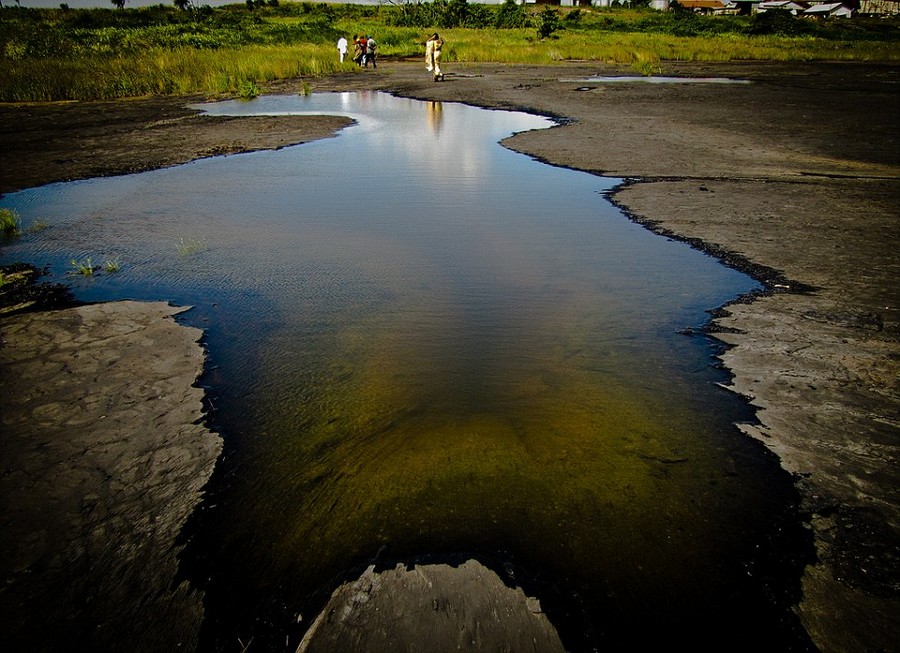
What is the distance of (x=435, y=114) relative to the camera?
12.8 m

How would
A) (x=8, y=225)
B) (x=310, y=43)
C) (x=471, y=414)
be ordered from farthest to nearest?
(x=310, y=43), (x=8, y=225), (x=471, y=414)

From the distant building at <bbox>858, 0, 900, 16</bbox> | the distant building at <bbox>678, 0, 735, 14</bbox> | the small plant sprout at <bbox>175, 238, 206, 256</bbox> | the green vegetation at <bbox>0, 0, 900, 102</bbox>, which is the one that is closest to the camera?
the small plant sprout at <bbox>175, 238, 206, 256</bbox>

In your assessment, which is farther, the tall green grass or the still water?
the tall green grass

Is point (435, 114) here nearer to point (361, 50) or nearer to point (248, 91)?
point (248, 91)

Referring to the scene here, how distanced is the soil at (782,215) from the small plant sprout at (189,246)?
1512 millimetres

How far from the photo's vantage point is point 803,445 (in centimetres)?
232

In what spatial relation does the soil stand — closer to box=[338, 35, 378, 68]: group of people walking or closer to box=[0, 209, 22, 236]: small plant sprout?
box=[0, 209, 22, 236]: small plant sprout

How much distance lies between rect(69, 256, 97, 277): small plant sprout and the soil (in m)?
1.01

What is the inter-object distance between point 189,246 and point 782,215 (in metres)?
5.83

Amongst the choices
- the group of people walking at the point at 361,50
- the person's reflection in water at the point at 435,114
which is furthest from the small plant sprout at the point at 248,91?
the group of people walking at the point at 361,50

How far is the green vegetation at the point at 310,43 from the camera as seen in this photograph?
1728cm

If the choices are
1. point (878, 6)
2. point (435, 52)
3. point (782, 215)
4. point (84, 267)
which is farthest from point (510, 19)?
point (84, 267)

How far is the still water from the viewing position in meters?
1.80

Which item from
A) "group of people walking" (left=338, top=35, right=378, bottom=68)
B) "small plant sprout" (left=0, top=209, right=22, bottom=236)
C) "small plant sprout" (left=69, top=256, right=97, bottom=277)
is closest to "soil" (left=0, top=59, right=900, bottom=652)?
"small plant sprout" (left=69, top=256, right=97, bottom=277)
